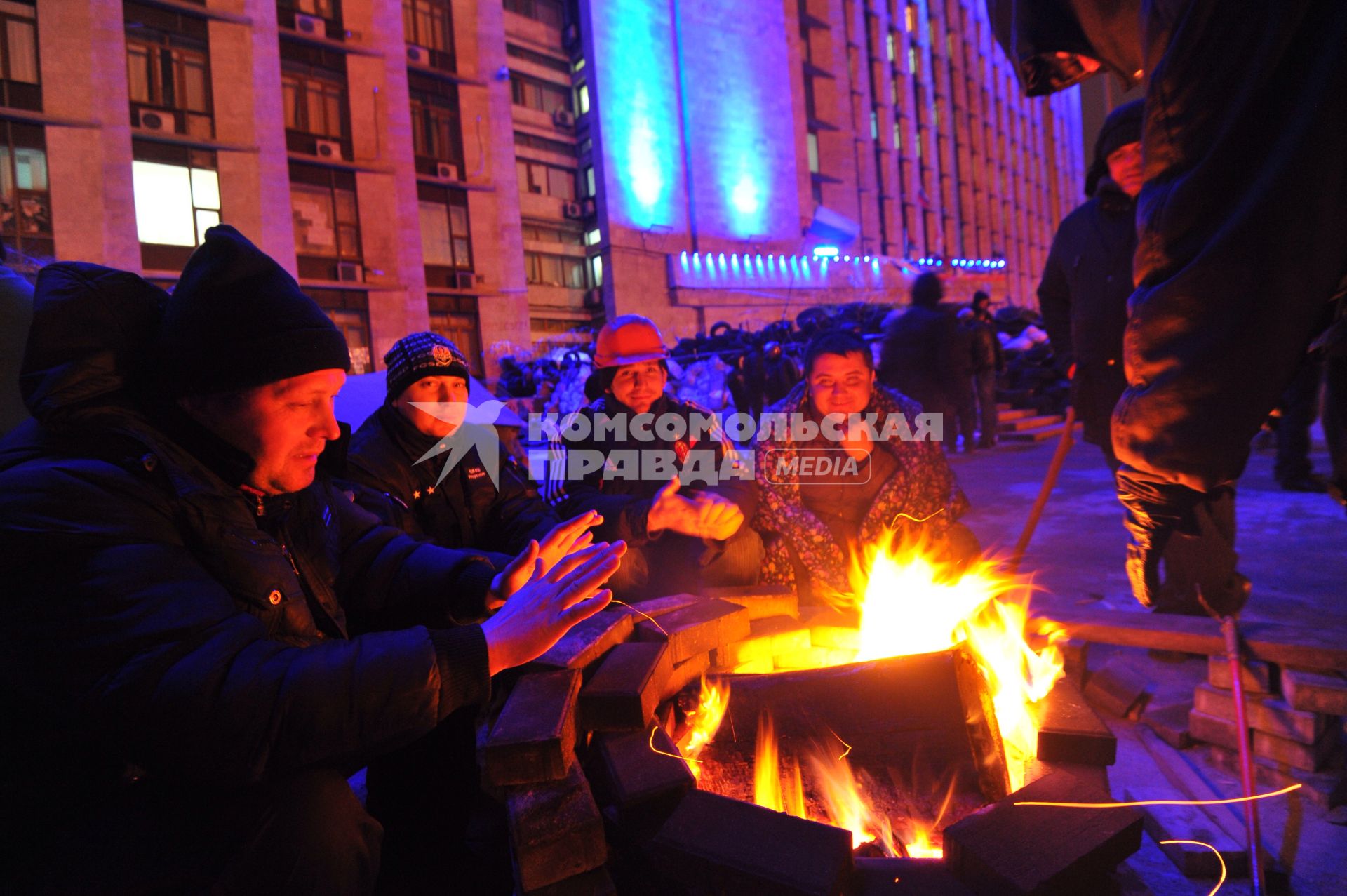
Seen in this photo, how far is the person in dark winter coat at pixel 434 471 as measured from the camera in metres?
2.99

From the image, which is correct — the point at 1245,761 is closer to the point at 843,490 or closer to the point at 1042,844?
the point at 1042,844

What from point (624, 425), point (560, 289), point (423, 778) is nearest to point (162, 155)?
point (560, 289)

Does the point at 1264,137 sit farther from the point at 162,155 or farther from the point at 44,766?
the point at 162,155

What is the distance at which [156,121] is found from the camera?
49.8 ft

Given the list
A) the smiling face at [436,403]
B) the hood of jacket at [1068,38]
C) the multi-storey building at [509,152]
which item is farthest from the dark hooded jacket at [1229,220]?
the multi-storey building at [509,152]

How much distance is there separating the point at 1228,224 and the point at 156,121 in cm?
2036

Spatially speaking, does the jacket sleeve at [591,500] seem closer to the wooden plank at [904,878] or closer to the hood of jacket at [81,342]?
the wooden plank at [904,878]

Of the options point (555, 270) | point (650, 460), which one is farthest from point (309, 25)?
point (650, 460)

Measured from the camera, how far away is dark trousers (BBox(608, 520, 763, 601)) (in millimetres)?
3141

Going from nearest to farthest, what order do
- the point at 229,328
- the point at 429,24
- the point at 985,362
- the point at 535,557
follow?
the point at 229,328 < the point at 535,557 < the point at 985,362 < the point at 429,24

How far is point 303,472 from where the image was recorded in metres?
1.68

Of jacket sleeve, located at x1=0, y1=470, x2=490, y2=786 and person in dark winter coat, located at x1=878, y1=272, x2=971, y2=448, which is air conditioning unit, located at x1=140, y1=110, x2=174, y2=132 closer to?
person in dark winter coat, located at x1=878, y1=272, x2=971, y2=448

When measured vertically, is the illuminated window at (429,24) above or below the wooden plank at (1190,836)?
above

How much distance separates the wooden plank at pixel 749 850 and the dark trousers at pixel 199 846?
0.71m
